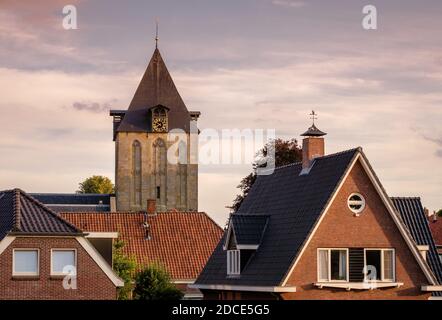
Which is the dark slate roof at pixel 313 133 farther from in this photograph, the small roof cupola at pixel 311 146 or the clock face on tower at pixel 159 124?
the clock face on tower at pixel 159 124

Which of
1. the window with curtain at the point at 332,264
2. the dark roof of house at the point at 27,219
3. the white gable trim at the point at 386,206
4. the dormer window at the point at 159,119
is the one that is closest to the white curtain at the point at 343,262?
the window with curtain at the point at 332,264

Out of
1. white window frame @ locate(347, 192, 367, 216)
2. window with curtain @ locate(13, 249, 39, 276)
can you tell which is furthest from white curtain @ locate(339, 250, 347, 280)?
window with curtain @ locate(13, 249, 39, 276)

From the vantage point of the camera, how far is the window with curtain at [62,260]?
4938cm

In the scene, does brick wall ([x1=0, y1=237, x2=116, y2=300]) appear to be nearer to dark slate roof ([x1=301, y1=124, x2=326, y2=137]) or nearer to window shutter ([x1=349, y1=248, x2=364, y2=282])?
window shutter ([x1=349, y1=248, x2=364, y2=282])

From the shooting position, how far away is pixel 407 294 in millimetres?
49250

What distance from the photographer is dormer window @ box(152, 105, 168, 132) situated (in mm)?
147500

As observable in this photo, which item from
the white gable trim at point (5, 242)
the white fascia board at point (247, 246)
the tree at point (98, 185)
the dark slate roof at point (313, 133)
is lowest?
the white fascia board at point (247, 246)

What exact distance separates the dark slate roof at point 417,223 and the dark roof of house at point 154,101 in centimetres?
9172

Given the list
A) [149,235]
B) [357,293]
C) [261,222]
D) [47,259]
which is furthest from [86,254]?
[149,235]

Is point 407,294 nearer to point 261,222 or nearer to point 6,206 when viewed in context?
point 261,222

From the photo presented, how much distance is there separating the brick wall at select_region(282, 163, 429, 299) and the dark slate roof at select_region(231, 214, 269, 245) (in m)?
5.12

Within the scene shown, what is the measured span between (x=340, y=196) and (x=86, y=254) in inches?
456

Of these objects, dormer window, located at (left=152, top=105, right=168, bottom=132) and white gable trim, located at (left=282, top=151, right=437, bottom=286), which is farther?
dormer window, located at (left=152, top=105, right=168, bottom=132)
